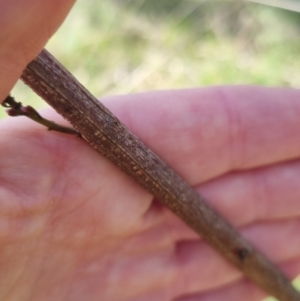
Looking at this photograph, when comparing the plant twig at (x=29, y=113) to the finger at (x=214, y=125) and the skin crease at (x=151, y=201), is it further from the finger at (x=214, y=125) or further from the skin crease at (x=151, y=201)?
the finger at (x=214, y=125)

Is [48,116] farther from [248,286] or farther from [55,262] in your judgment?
[248,286]

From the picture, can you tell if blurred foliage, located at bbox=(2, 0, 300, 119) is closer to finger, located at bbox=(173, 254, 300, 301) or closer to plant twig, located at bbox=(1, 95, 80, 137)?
finger, located at bbox=(173, 254, 300, 301)

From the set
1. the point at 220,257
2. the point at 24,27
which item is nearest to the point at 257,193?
the point at 220,257

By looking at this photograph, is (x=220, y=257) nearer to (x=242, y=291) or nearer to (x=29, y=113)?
(x=242, y=291)

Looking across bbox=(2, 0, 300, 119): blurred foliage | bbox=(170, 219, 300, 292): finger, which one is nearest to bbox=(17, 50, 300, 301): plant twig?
bbox=(170, 219, 300, 292): finger

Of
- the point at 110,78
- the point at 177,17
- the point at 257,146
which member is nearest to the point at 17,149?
the point at 257,146
